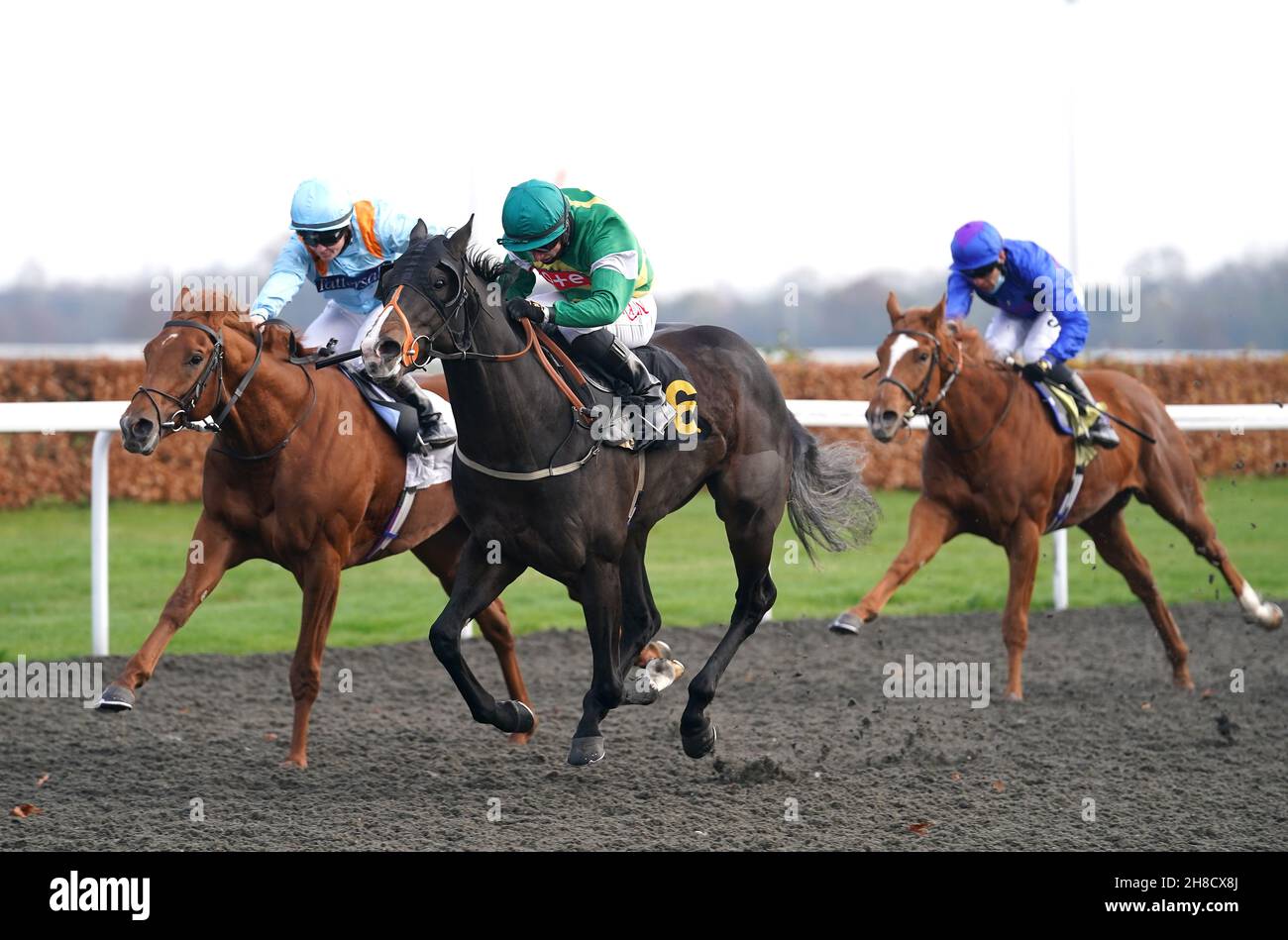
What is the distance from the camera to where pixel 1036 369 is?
698 cm

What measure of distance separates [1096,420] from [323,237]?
3.67m

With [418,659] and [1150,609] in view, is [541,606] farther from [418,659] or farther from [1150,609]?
[1150,609]

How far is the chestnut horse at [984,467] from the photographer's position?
638 cm

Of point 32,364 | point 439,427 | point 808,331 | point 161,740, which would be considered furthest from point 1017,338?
point 808,331

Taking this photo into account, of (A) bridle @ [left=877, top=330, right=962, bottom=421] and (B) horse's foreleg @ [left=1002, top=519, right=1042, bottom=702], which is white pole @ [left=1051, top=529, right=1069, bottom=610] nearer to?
(B) horse's foreleg @ [left=1002, top=519, right=1042, bottom=702]

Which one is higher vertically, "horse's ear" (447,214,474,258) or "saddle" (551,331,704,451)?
"horse's ear" (447,214,474,258)

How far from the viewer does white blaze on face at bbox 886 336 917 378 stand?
6352 millimetres

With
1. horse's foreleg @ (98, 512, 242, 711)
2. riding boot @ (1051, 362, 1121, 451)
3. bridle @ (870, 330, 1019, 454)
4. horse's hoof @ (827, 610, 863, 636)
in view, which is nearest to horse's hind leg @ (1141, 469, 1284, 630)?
riding boot @ (1051, 362, 1121, 451)

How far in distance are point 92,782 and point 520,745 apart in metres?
1.49

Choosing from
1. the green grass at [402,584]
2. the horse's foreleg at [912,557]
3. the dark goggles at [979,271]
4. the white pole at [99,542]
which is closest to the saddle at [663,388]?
the horse's foreleg at [912,557]

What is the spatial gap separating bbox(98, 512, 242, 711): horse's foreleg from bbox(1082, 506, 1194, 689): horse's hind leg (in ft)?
13.7

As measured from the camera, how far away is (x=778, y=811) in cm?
452

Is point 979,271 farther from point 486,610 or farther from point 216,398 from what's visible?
point 216,398

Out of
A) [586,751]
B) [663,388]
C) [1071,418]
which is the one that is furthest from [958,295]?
[586,751]
